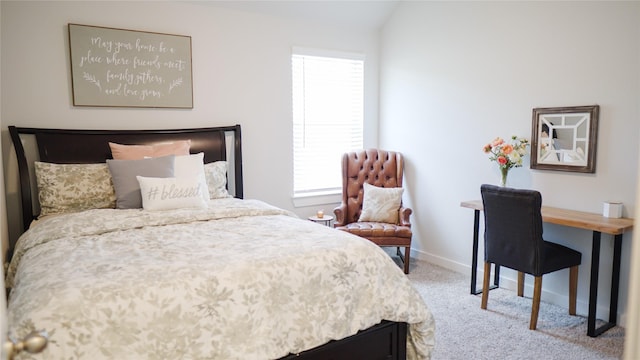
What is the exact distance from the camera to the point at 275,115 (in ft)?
13.9

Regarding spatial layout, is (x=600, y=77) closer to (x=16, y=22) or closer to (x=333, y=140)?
(x=333, y=140)

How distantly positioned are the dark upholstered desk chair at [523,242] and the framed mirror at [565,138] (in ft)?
2.00

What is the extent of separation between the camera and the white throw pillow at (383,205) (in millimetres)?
4207

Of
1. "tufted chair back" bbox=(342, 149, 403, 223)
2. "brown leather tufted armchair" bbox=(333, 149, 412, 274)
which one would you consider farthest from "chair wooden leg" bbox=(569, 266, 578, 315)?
"tufted chair back" bbox=(342, 149, 403, 223)

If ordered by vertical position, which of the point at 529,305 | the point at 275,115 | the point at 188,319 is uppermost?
the point at 275,115

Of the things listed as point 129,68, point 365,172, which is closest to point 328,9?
point 365,172

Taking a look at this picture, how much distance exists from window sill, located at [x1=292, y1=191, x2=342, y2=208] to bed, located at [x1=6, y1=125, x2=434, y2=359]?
1.58 meters

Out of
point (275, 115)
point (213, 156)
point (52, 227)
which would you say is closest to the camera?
point (52, 227)

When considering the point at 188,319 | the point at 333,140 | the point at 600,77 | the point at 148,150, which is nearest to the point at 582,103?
the point at 600,77

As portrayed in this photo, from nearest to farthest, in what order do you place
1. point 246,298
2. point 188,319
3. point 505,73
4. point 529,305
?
point 188,319, point 246,298, point 529,305, point 505,73

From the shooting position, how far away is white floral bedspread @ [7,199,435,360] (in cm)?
158

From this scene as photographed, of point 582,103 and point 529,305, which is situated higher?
point 582,103

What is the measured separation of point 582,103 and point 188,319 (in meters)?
2.93

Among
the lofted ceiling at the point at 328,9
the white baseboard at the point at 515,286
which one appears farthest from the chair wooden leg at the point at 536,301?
the lofted ceiling at the point at 328,9
